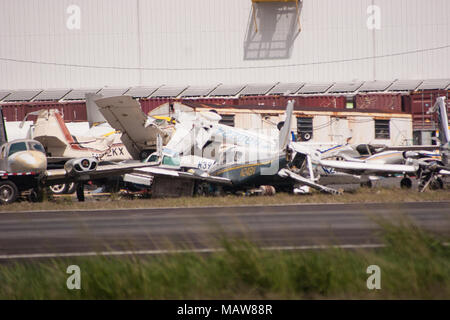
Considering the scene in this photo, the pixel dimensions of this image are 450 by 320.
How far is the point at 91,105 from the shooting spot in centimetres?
3488

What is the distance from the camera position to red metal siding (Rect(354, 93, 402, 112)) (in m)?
41.7

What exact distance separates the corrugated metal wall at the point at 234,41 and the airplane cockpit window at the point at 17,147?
26146 millimetres

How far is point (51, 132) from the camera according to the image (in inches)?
A: 1115

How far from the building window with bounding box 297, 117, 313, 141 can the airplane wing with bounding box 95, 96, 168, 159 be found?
9.76 m

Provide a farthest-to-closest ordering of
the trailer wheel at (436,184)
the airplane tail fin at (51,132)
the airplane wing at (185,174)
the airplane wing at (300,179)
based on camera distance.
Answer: the airplane tail fin at (51,132), the trailer wheel at (436,184), the airplane wing at (185,174), the airplane wing at (300,179)

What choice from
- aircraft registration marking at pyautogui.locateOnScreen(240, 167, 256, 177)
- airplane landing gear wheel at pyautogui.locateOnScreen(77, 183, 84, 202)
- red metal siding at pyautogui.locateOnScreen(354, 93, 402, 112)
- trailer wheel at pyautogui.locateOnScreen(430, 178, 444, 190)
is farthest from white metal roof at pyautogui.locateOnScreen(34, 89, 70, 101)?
trailer wheel at pyautogui.locateOnScreen(430, 178, 444, 190)

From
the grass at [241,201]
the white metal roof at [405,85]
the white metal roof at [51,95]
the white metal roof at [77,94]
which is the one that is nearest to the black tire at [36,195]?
the grass at [241,201]

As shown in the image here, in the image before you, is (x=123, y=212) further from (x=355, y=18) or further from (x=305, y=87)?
(x=355, y=18)

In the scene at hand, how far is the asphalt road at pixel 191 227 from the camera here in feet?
31.0

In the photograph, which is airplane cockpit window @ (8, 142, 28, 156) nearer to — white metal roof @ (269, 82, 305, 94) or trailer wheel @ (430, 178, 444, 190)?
trailer wheel @ (430, 178, 444, 190)

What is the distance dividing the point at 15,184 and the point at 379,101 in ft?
92.8

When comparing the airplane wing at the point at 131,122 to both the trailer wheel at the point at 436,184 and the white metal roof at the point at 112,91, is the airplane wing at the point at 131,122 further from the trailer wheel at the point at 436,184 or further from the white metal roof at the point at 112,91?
the white metal roof at the point at 112,91

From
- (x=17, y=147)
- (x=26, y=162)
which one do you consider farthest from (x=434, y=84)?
(x=26, y=162)

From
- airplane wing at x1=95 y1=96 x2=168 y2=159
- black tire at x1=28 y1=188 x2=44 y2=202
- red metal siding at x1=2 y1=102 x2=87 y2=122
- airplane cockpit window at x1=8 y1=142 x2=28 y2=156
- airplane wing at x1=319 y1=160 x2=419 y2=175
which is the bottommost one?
black tire at x1=28 y1=188 x2=44 y2=202
